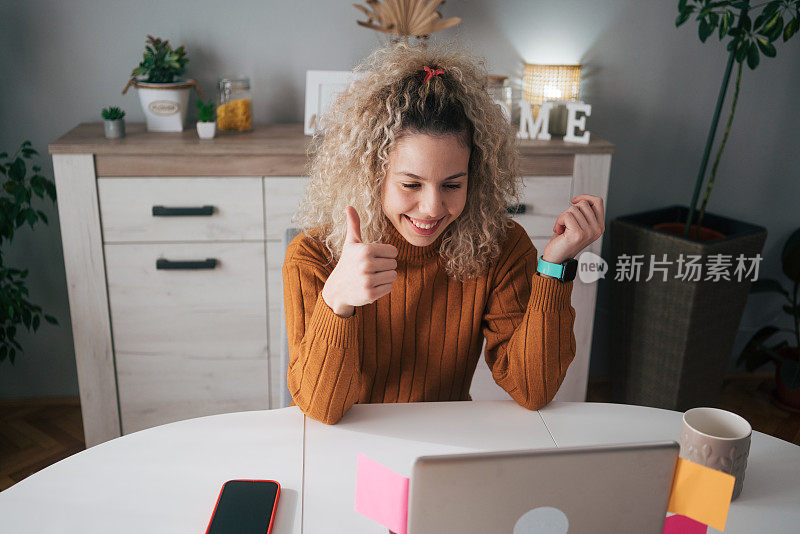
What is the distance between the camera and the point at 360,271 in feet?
3.36

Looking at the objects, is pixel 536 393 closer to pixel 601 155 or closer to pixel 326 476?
pixel 326 476

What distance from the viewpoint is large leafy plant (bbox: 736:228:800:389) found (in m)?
2.58

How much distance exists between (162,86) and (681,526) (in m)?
1.91

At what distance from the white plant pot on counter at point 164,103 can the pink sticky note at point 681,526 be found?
188 cm

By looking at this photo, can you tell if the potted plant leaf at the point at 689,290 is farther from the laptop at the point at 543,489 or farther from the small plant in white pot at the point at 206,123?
the laptop at the point at 543,489

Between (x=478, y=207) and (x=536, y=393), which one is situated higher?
(x=478, y=207)

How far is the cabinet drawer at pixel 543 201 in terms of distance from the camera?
217 cm

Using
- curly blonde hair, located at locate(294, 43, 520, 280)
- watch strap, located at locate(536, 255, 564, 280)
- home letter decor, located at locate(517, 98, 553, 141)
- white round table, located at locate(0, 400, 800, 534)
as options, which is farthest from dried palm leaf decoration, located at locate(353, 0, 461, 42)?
white round table, located at locate(0, 400, 800, 534)

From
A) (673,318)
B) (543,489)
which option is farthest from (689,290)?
(543,489)

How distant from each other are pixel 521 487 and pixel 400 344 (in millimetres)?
707

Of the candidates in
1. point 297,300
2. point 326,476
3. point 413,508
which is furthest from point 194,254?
point 413,508

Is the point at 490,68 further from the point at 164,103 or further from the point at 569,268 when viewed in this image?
the point at 569,268

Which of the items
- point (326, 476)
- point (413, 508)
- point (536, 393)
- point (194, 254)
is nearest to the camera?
point (413, 508)

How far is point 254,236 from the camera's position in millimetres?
2111
